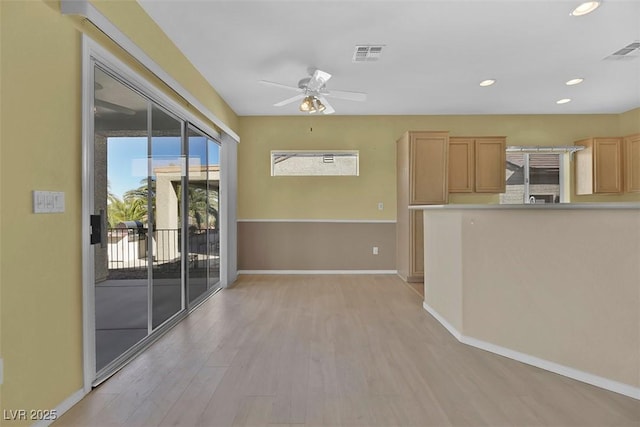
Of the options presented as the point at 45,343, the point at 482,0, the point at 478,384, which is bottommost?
the point at 478,384

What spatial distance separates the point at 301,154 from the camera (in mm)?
5277

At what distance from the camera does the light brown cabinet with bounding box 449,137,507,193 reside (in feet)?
16.0

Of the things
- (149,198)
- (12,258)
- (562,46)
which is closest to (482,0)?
(562,46)

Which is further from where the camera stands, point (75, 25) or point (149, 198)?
point (149, 198)

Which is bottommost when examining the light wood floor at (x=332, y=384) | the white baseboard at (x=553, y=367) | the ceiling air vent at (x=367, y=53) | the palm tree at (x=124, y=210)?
the light wood floor at (x=332, y=384)

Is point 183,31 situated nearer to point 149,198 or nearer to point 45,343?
point 149,198

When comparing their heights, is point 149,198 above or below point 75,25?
below

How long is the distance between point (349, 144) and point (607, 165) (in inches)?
166

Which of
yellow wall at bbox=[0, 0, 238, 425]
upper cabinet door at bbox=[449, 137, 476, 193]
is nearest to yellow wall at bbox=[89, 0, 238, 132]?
yellow wall at bbox=[0, 0, 238, 425]

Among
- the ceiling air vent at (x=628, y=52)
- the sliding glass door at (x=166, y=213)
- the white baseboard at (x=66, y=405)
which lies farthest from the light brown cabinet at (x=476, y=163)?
the white baseboard at (x=66, y=405)

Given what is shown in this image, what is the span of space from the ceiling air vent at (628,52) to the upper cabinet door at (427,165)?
1896mm

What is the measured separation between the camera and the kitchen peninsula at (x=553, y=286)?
1909 millimetres

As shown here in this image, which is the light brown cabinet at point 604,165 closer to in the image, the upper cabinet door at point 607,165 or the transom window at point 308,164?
the upper cabinet door at point 607,165

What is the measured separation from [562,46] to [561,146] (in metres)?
2.66
